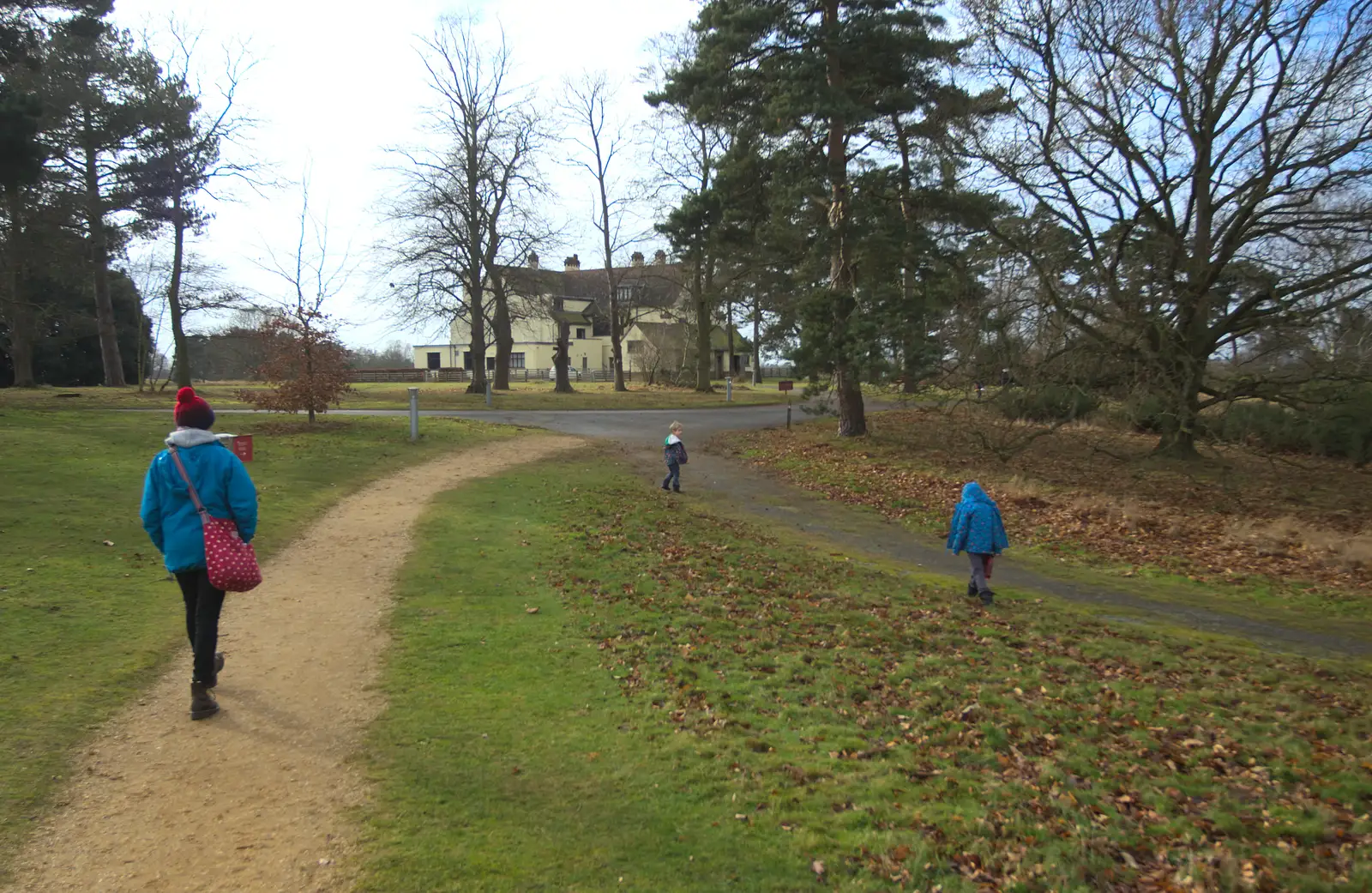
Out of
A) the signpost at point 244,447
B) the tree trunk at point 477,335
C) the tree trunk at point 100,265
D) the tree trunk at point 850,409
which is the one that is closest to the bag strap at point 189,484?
the signpost at point 244,447

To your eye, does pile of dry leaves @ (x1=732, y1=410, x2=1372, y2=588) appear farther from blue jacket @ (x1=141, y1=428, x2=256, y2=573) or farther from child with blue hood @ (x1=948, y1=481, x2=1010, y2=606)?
blue jacket @ (x1=141, y1=428, x2=256, y2=573)

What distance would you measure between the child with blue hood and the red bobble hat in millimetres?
7738

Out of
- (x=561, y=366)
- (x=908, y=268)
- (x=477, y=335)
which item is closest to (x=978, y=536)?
(x=908, y=268)

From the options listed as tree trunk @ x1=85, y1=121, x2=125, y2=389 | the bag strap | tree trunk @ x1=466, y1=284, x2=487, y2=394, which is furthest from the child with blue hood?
tree trunk @ x1=466, y1=284, x2=487, y2=394

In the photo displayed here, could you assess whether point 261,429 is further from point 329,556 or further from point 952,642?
point 952,642

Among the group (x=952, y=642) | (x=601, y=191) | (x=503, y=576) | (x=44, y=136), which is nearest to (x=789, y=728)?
(x=952, y=642)

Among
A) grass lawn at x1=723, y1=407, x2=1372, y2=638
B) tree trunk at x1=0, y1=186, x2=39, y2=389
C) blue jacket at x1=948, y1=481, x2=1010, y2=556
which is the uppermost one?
tree trunk at x1=0, y1=186, x2=39, y2=389

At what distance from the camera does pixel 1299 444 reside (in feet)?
81.1

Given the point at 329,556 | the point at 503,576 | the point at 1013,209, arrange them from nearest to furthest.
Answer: the point at 503,576, the point at 329,556, the point at 1013,209

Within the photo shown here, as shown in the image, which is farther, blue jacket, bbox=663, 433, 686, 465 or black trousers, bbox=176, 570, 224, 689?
blue jacket, bbox=663, 433, 686, 465

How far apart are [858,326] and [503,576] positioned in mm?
14065

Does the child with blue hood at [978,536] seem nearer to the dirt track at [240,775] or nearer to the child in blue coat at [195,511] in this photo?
the dirt track at [240,775]

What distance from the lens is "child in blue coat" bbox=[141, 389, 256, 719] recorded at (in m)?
5.29

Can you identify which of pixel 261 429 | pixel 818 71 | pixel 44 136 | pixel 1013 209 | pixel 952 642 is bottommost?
pixel 952 642
